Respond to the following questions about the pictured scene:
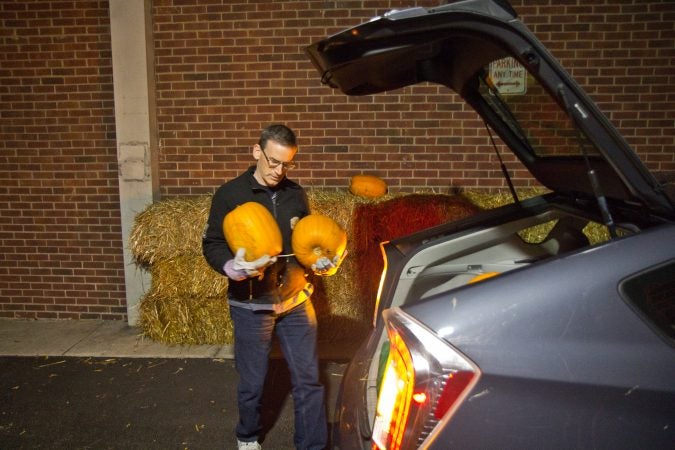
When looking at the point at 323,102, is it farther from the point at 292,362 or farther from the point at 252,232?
the point at 292,362

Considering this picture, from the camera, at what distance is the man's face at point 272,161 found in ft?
9.18

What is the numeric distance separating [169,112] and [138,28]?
3.08 feet

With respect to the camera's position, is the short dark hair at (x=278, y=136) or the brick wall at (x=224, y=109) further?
the brick wall at (x=224, y=109)

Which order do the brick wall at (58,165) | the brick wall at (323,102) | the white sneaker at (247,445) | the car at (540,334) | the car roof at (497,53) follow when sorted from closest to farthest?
the car at (540,334), the car roof at (497,53), the white sneaker at (247,445), the brick wall at (323,102), the brick wall at (58,165)

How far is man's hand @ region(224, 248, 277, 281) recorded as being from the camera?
259 centimetres

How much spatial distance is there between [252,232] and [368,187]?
9.25ft

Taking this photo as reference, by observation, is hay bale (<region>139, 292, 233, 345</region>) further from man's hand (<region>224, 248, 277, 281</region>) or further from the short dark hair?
the short dark hair

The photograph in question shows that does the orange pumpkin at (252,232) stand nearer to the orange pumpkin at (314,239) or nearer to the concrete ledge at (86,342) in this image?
the orange pumpkin at (314,239)

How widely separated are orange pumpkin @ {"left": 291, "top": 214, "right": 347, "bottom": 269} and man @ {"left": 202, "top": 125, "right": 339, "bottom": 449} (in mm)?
64

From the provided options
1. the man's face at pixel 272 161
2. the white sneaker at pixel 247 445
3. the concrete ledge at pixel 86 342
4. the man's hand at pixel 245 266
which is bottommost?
the concrete ledge at pixel 86 342

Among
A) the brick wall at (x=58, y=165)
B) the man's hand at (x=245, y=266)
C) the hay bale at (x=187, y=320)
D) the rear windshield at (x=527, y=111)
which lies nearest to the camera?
the rear windshield at (x=527, y=111)

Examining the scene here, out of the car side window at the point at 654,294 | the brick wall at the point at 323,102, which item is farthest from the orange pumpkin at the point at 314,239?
the brick wall at the point at 323,102

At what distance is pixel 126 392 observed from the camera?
13.8 ft

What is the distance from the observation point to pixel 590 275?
1451mm
